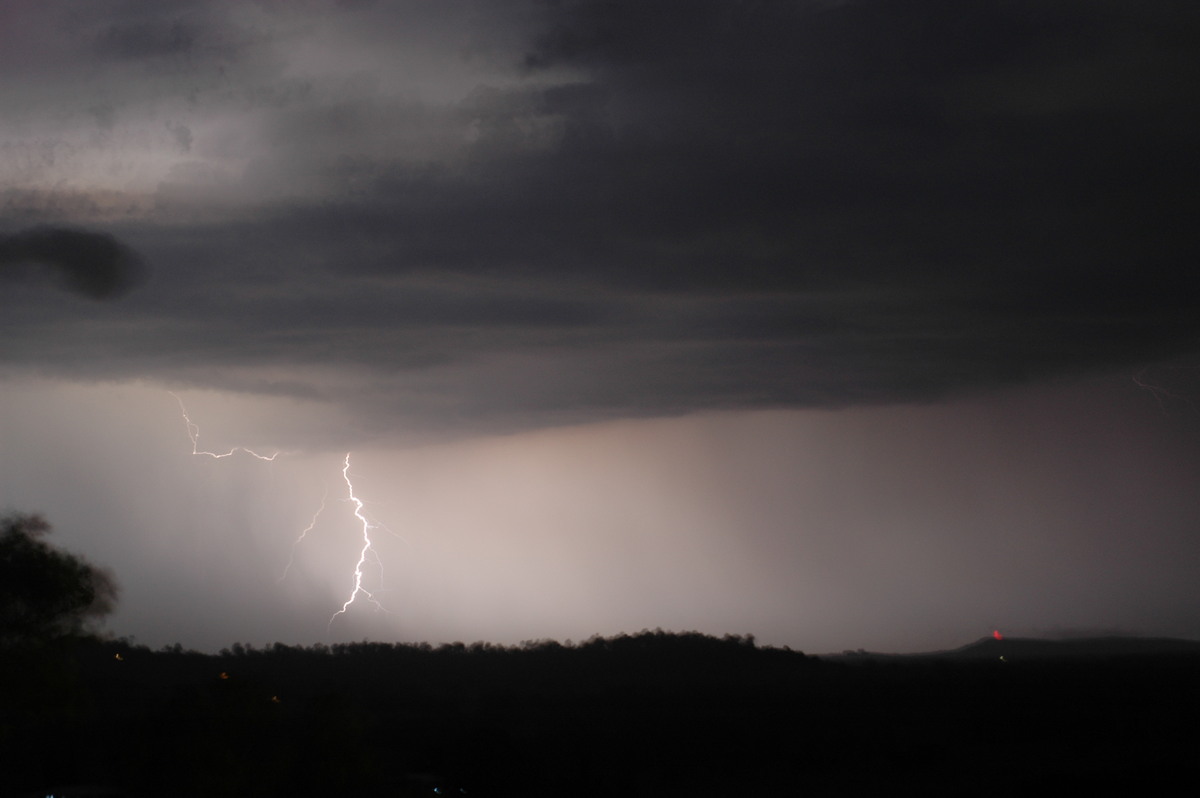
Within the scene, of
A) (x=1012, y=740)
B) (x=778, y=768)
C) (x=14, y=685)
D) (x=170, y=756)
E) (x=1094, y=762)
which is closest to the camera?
(x=14, y=685)

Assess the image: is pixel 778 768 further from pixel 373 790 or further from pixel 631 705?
pixel 373 790

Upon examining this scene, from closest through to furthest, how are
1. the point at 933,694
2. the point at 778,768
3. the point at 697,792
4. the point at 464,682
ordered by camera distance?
the point at 697,792, the point at 778,768, the point at 933,694, the point at 464,682

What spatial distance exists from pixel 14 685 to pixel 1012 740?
85321 millimetres

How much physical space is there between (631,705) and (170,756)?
304 ft

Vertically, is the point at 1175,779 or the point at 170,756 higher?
the point at 170,756

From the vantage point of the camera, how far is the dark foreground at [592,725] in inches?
1673

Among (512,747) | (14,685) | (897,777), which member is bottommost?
(897,777)

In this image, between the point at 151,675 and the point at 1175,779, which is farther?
the point at 151,675

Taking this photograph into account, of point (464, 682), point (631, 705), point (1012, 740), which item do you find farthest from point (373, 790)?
point (464, 682)

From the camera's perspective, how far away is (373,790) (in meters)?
47.1

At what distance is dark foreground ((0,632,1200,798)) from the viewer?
42500 millimetres

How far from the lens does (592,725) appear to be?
100312 mm

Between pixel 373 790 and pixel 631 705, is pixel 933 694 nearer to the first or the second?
pixel 631 705

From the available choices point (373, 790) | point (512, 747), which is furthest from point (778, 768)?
point (373, 790)
